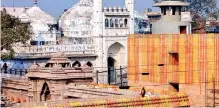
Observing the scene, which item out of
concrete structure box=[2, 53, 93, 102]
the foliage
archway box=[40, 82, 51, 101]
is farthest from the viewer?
archway box=[40, 82, 51, 101]

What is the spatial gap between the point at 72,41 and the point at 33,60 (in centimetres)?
600

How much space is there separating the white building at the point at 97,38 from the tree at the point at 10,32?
14116 mm

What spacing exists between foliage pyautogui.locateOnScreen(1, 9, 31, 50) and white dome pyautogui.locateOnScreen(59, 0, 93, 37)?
69.1 ft

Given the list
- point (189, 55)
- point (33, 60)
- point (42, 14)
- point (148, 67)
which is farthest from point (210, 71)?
point (42, 14)

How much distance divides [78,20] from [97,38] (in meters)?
4.77

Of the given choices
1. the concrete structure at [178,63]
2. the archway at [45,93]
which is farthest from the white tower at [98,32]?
the concrete structure at [178,63]

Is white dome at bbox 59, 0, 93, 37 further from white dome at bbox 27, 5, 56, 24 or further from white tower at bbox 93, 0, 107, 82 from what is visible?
white tower at bbox 93, 0, 107, 82

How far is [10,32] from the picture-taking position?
16.1 m

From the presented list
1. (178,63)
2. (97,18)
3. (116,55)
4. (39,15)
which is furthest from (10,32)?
(39,15)

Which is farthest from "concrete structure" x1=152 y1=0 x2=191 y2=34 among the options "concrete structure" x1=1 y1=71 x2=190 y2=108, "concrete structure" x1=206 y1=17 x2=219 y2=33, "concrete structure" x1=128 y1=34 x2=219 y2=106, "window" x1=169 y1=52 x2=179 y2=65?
"concrete structure" x1=206 y1=17 x2=219 y2=33

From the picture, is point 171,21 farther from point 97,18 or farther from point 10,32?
point 97,18

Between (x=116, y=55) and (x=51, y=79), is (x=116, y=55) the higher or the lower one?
the higher one

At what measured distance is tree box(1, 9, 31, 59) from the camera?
15.9 metres

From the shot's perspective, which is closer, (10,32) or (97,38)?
(10,32)
